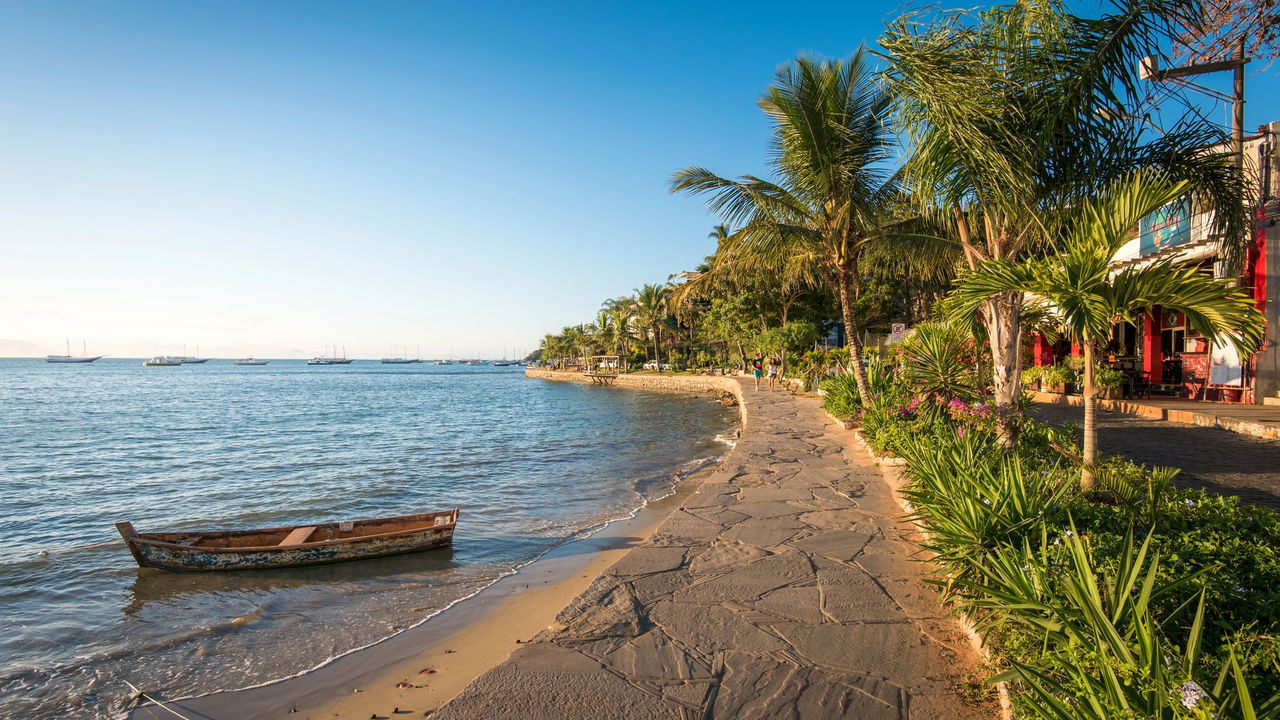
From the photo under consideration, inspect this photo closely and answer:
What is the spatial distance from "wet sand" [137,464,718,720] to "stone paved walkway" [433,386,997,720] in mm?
815

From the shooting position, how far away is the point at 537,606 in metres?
6.04

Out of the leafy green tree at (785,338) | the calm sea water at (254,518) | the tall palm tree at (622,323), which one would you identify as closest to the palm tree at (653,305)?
the tall palm tree at (622,323)

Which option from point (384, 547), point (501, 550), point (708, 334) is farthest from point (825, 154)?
point (708, 334)

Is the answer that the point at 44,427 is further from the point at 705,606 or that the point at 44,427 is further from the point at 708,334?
the point at 708,334

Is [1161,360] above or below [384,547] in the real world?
above

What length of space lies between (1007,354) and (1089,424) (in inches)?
83.8

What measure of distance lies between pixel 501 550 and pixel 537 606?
2.37 meters

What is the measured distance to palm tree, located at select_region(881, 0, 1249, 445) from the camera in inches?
218

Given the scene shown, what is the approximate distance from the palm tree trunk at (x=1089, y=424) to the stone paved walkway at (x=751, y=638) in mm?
1471

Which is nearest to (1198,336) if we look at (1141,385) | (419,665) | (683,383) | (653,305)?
(1141,385)

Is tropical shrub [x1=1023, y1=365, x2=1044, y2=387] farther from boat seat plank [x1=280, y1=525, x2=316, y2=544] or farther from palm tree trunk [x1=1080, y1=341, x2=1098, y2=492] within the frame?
boat seat plank [x1=280, y1=525, x2=316, y2=544]

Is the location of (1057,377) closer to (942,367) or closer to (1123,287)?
(942,367)

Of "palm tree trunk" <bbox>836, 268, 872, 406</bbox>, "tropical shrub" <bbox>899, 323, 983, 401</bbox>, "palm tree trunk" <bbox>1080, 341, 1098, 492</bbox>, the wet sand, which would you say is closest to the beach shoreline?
the wet sand

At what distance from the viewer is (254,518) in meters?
11.0
